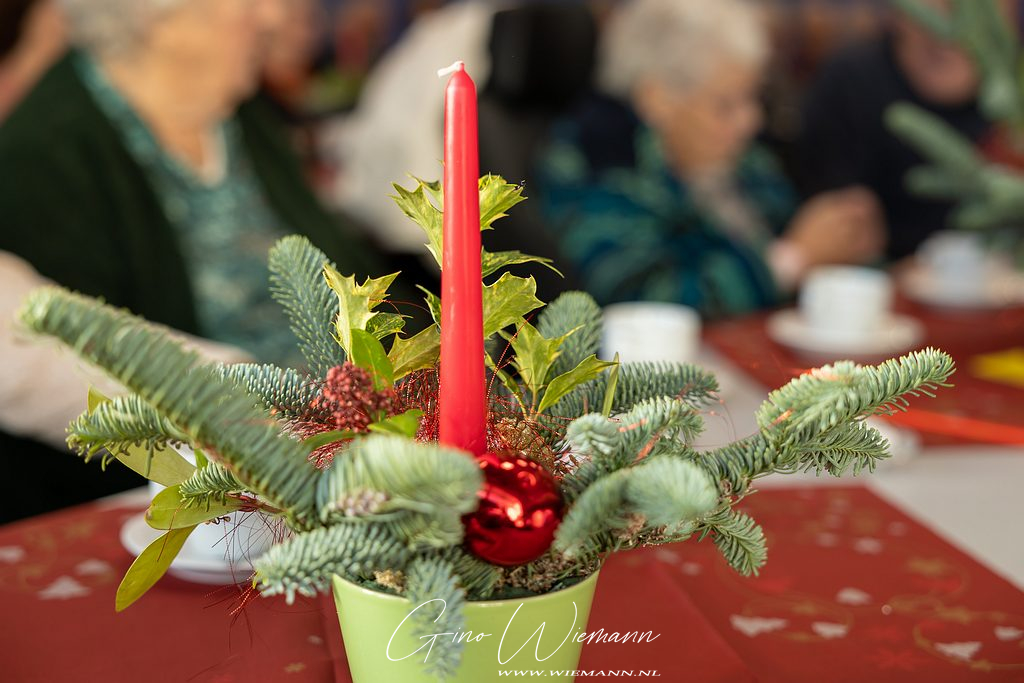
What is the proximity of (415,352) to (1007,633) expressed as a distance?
0.42 meters

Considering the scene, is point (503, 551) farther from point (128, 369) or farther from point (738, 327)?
point (738, 327)

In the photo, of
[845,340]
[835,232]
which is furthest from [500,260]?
[835,232]

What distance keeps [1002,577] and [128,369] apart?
61cm

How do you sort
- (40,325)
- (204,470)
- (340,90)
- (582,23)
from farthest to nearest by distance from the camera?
(340,90), (582,23), (204,470), (40,325)

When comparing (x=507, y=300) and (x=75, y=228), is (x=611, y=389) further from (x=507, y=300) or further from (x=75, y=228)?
(x=75, y=228)

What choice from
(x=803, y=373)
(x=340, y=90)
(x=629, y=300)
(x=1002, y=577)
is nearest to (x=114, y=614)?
(x=803, y=373)

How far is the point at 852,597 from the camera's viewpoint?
2.19 feet

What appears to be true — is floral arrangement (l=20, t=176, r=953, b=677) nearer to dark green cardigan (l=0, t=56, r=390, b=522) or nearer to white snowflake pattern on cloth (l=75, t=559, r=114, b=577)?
white snowflake pattern on cloth (l=75, t=559, r=114, b=577)

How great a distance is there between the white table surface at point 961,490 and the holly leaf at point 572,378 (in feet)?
0.92

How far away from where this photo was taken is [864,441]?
45cm

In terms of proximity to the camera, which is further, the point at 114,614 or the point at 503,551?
the point at 114,614

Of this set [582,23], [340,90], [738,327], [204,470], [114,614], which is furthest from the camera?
[340,90]

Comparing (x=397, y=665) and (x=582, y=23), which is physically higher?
(x=582, y=23)

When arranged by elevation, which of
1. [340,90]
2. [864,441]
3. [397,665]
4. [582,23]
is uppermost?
[340,90]
